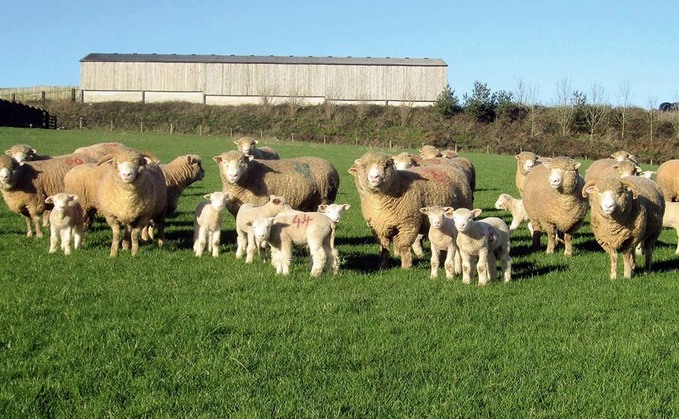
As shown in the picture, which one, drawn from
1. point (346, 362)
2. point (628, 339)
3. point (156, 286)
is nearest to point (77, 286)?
point (156, 286)

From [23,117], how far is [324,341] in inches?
2611

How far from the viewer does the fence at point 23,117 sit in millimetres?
63562

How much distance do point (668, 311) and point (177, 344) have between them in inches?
209

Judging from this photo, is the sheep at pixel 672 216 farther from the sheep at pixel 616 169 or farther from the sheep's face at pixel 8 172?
the sheep's face at pixel 8 172

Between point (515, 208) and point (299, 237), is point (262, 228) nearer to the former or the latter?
point (299, 237)

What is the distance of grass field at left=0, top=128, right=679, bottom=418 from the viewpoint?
17.1 ft

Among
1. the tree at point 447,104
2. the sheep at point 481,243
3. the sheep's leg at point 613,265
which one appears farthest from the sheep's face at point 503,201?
the tree at point 447,104

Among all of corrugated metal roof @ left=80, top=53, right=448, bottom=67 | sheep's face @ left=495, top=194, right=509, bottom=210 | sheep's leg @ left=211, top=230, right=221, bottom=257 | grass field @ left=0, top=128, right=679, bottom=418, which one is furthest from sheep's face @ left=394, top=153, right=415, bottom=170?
corrugated metal roof @ left=80, top=53, right=448, bottom=67

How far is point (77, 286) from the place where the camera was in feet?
28.4

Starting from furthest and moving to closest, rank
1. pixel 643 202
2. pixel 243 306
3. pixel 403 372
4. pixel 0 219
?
pixel 0 219
pixel 643 202
pixel 243 306
pixel 403 372

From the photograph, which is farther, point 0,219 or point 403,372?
point 0,219

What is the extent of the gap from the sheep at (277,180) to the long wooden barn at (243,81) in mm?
62433

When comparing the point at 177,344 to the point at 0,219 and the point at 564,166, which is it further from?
the point at 0,219

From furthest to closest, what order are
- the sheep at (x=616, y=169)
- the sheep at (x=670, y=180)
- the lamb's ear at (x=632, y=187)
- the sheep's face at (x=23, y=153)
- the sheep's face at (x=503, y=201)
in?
1. the sheep at (x=670, y=180)
2. the sheep's face at (x=23, y=153)
3. the sheep's face at (x=503, y=201)
4. the sheep at (x=616, y=169)
5. the lamb's ear at (x=632, y=187)
